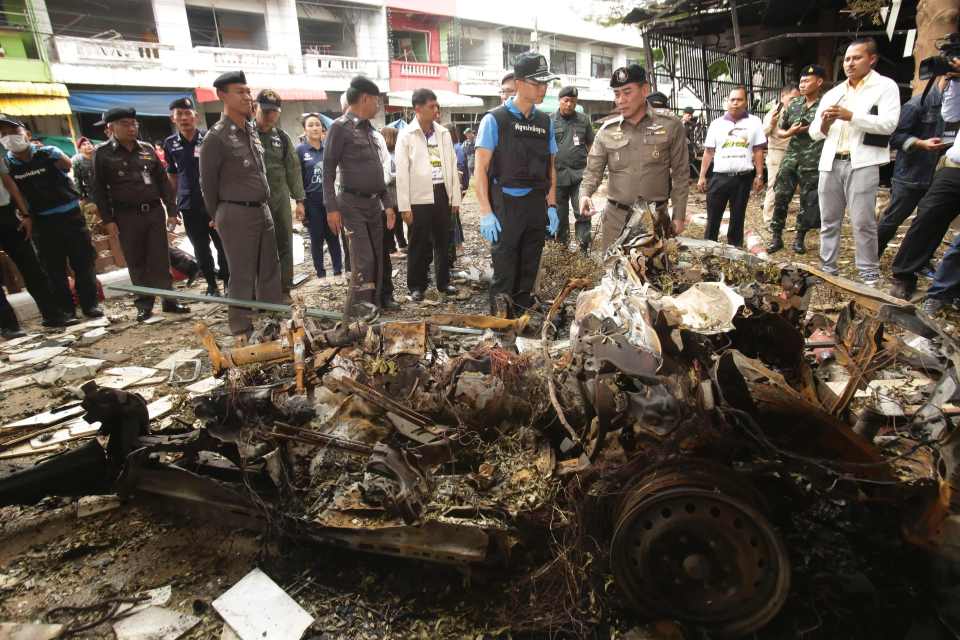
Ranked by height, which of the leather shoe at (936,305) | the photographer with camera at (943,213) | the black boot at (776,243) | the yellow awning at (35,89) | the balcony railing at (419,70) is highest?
the balcony railing at (419,70)

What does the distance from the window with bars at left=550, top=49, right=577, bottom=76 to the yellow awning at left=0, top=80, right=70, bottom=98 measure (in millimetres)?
23784

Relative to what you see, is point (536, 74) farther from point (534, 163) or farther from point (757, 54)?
point (757, 54)

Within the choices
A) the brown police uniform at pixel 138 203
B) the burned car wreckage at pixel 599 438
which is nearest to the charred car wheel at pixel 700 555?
the burned car wreckage at pixel 599 438

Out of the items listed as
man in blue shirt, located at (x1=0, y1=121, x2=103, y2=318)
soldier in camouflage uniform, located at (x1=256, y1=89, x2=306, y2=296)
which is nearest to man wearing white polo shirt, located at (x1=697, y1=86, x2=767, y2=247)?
soldier in camouflage uniform, located at (x1=256, y1=89, x2=306, y2=296)

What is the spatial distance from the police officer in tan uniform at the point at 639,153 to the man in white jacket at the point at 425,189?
178 cm

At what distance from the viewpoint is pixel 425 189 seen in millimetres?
5508

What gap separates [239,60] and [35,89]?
5.95 metres

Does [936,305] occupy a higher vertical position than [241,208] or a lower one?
lower

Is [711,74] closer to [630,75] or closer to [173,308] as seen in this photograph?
[630,75]

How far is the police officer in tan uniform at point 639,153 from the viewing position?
14.2 ft

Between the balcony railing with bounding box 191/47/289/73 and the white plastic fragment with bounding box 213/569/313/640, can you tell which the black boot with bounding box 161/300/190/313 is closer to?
the white plastic fragment with bounding box 213/569/313/640

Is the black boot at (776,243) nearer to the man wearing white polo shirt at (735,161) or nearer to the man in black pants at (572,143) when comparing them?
the man wearing white polo shirt at (735,161)

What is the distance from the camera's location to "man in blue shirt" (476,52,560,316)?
4.27 m

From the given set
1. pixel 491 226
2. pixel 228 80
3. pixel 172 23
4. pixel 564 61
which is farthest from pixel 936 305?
pixel 564 61
